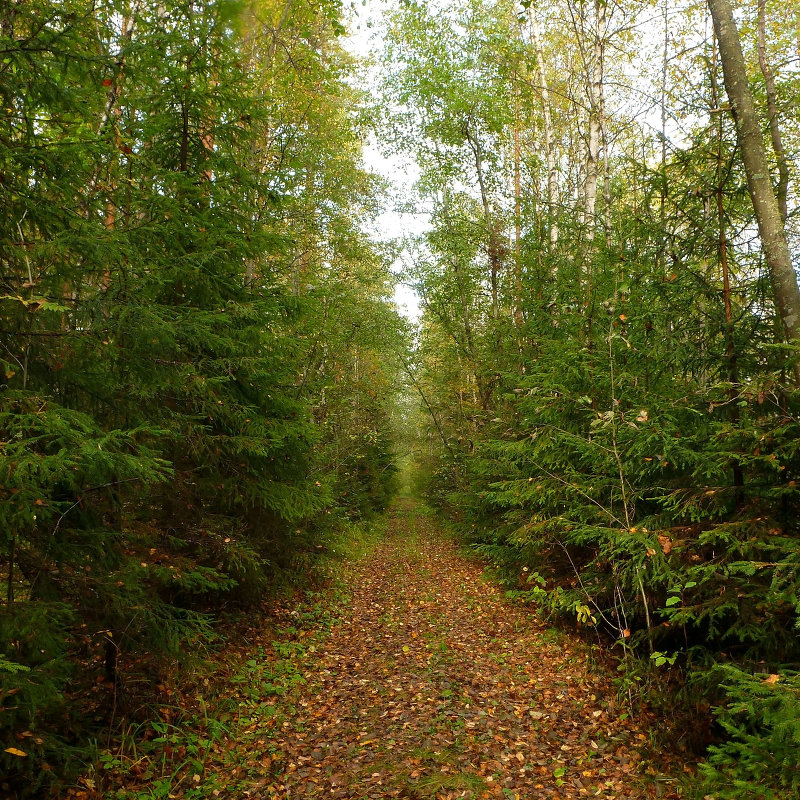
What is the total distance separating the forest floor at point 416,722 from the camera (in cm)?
414

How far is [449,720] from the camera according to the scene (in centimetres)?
510

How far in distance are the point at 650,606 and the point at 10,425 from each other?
254 inches

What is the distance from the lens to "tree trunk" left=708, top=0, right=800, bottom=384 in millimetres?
4168

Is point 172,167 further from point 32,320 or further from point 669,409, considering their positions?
point 669,409

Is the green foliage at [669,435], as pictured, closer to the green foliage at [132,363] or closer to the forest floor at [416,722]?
the forest floor at [416,722]

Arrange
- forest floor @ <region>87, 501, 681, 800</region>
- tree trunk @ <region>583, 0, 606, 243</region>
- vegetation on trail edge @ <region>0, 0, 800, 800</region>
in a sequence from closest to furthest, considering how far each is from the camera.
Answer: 1. vegetation on trail edge @ <region>0, 0, 800, 800</region>
2. forest floor @ <region>87, 501, 681, 800</region>
3. tree trunk @ <region>583, 0, 606, 243</region>

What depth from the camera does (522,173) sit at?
1504 cm

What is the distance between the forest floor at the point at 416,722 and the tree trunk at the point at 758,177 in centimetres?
406

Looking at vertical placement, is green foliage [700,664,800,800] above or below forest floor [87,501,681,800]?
above

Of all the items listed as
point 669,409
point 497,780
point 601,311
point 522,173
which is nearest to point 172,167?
point 601,311

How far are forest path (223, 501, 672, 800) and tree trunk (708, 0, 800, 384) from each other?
13.4 feet

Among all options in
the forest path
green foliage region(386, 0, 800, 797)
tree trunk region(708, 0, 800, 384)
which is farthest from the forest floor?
tree trunk region(708, 0, 800, 384)

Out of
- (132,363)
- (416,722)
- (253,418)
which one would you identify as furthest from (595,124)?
(416,722)

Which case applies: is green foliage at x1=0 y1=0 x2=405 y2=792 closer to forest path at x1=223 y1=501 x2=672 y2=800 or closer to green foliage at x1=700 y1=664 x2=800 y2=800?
forest path at x1=223 y1=501 x2=672 y2=800
